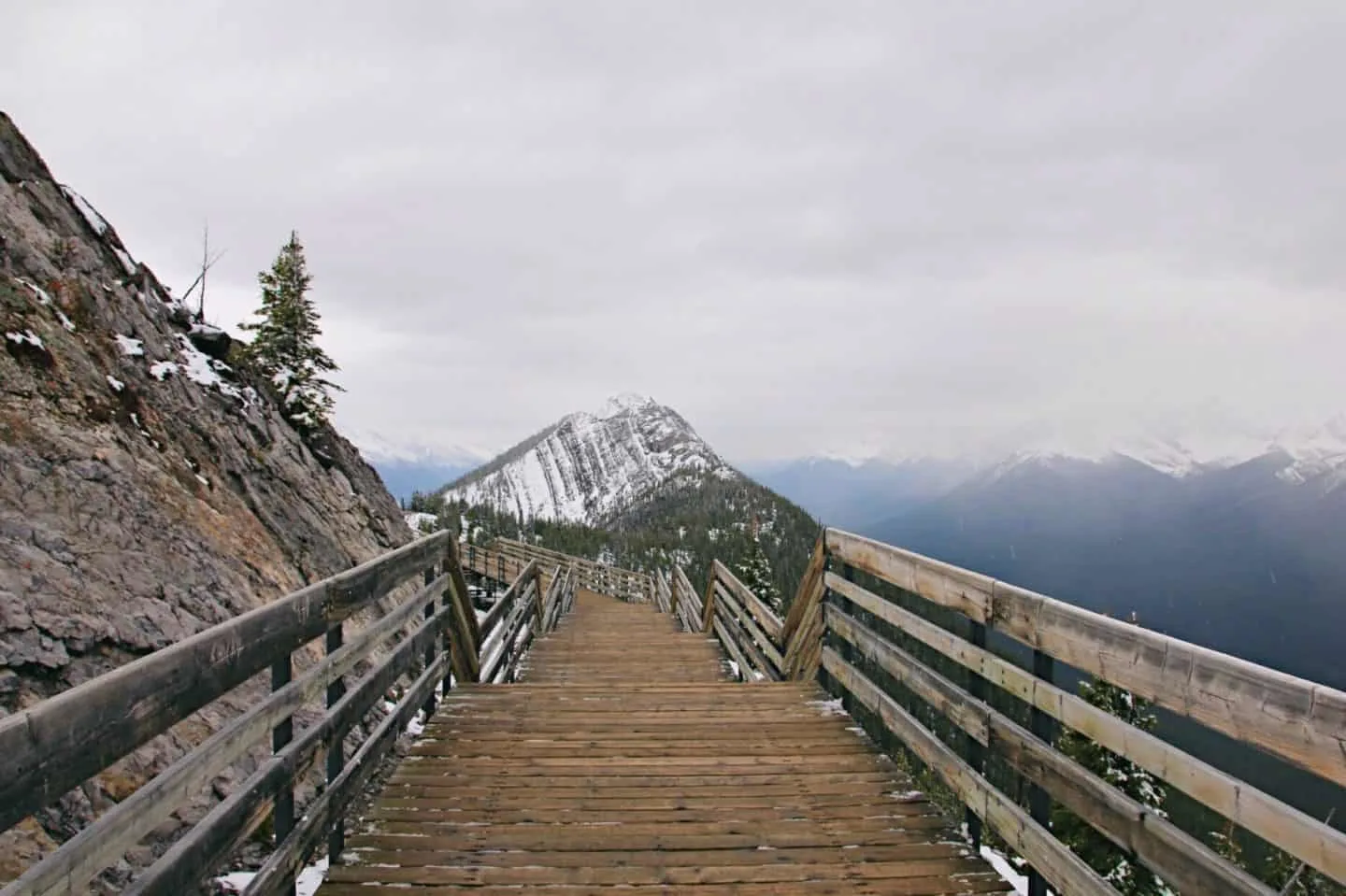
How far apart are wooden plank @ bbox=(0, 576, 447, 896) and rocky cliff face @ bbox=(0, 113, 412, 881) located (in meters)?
2.21

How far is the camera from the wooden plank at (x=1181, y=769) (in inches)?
69.7

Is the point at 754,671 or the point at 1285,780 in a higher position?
the point at 754,671

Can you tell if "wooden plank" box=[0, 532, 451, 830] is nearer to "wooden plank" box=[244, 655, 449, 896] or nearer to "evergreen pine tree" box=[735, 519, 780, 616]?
"wooden plank" box=[244, 655, 449, 896]

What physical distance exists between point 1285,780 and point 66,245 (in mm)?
154447

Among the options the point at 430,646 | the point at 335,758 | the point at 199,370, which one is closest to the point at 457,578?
the point at 430,646

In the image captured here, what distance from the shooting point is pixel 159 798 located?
2.05 meters

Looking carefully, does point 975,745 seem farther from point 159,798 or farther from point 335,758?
point 159,798

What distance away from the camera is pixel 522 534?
118250 millimetres

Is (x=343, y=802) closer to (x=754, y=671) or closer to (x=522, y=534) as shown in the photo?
Result: (x=754, y=671)

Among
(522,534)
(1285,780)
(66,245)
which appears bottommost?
(1285,780)

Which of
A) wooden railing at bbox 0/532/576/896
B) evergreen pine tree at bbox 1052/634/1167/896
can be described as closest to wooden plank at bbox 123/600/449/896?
wooden railing at bbox 0/532/576/896

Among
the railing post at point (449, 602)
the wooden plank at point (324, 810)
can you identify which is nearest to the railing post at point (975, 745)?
the wooden plank at point (324, 810)

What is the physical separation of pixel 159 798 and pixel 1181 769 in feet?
9.50

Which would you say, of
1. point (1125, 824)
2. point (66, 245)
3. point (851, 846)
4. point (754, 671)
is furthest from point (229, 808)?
point (66, 245)
